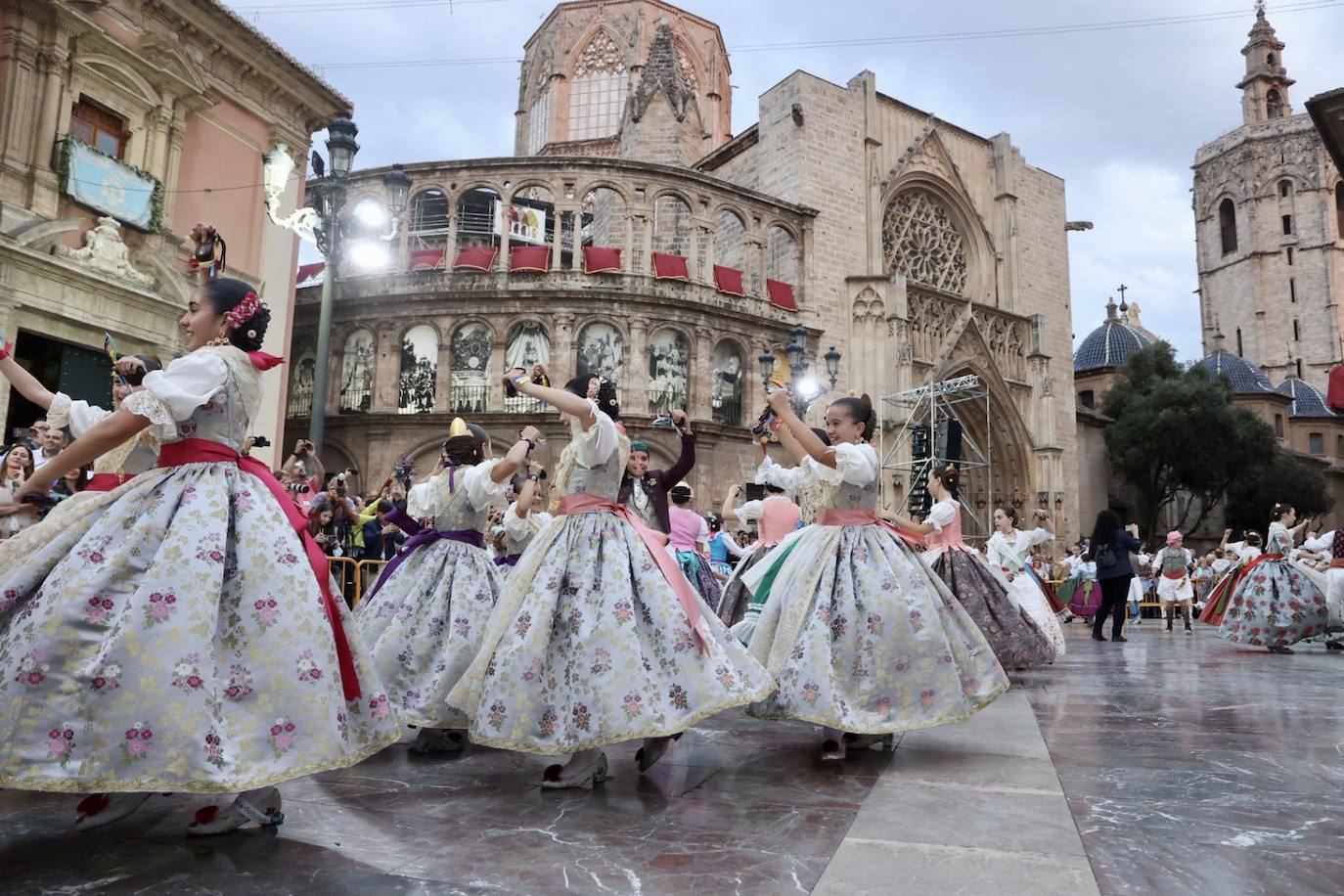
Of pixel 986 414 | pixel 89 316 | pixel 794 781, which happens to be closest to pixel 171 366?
pixel 794 781

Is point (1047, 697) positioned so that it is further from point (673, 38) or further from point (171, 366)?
point (673, 38)

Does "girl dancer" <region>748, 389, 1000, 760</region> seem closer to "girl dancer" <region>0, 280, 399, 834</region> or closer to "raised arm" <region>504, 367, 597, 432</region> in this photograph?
"raised arm" <region>504, 367, 597, 432</region>

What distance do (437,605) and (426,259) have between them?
63.7 feet

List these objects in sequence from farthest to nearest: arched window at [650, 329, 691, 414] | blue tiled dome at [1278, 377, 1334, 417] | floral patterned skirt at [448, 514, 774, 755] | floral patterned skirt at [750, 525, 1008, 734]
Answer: blue tiled dome at [1278, 377, 1334, 417], arched window at [650, 329, 691, 414], floral patterned skirt at [750, 525, 1008, 734], floral patterned skirt at [448, 514, 774, 755]

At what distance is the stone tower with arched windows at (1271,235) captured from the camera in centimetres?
5225

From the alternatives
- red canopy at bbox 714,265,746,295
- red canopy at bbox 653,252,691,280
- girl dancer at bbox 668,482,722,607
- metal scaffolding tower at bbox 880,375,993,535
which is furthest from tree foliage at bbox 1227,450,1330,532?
girl dancer at bbox 668,482,722,607

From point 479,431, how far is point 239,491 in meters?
2.12

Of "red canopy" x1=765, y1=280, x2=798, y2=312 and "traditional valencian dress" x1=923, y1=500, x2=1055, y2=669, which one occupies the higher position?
"red canopy" x1=765, y1=280, x2=798, y2=312

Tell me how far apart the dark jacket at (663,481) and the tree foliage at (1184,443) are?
33280mm

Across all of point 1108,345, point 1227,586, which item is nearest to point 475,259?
point 1227,586

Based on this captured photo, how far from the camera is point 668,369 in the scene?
2241 centimetres

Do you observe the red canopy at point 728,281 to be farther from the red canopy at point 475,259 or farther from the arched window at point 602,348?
the red canopy at point 475,259

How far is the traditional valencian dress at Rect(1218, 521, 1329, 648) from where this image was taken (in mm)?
10719

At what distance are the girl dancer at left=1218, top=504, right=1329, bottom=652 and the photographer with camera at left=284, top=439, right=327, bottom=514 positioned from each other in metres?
10.8
